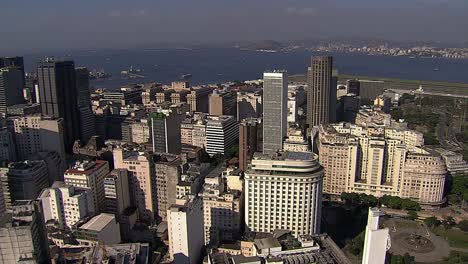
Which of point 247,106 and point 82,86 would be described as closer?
point 82,86

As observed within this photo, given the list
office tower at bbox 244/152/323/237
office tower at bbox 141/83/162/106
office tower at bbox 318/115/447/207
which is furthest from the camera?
office tower at bbox 141/83/162/106

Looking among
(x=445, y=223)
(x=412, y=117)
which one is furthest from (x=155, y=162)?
(x=412, y=117)

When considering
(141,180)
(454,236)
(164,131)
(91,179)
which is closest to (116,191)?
(91,179)

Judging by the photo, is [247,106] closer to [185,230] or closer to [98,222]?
[98,222]

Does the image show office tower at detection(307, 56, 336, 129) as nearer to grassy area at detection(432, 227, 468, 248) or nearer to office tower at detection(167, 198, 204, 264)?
grassy area at detection(432, 227, 468, 248)

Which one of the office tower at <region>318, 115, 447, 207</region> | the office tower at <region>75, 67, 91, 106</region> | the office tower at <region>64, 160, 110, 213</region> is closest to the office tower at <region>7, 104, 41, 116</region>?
the office tower at <region>75, 67, 91, 106</region>

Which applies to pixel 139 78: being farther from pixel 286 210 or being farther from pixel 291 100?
pixel 286 210
